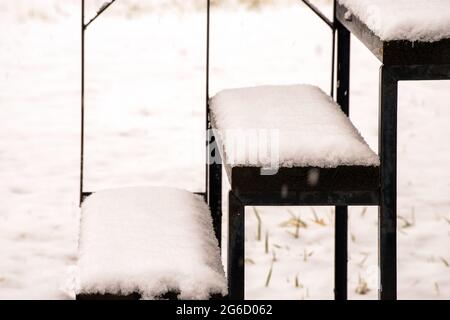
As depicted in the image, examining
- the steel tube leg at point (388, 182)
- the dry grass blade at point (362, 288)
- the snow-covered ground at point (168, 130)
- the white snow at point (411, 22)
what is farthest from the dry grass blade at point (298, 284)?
the white snow at point (411, 22)

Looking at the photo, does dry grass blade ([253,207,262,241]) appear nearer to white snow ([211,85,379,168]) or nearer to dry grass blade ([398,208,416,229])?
dry grass blade ([398,208,416,229])

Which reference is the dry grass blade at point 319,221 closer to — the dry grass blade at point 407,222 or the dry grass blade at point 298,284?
the dry grass blade at point 407,222

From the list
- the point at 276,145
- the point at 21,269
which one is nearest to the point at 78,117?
the point at 21,269

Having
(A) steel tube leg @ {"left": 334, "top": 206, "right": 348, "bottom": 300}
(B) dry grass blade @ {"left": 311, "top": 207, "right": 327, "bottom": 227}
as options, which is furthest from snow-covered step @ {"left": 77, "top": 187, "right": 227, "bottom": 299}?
(B) dry grass blade @ {"left": 311, "top": 207, "right": 327, "bottom": 227}

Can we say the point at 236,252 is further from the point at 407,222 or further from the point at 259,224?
the point at 407,222

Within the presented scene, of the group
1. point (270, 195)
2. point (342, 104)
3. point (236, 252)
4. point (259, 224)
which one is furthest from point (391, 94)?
point (259, 224)

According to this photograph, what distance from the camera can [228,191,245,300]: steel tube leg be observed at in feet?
5.95

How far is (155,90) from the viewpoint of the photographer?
509 cm

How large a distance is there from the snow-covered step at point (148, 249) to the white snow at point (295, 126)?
16cm

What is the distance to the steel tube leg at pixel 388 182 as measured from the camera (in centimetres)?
178

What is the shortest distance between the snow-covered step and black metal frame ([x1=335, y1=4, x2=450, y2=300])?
30 cm

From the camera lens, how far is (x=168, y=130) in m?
4.54

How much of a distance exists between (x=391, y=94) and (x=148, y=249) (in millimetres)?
479
